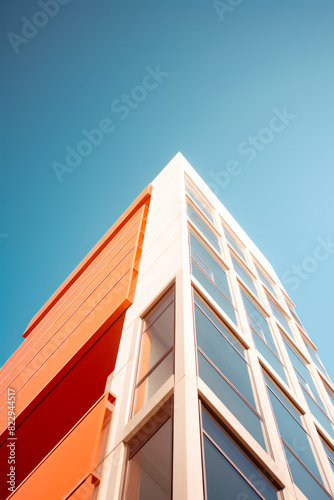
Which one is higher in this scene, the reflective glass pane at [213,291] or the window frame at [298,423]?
the reflective glass pane at [213,291]

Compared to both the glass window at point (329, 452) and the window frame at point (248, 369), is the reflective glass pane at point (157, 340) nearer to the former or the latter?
the window frame at point (248, 369)

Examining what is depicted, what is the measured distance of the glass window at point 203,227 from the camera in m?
13.7

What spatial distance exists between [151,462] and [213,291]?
502cm

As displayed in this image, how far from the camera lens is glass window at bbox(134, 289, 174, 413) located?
7.02m

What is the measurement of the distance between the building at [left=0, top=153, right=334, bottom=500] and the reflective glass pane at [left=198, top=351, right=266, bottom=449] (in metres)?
0.03

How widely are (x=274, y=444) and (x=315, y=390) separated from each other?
7.12 metres

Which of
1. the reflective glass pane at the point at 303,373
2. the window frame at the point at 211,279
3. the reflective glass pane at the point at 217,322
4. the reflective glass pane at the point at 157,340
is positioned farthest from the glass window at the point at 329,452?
the reflective glass pane at the point at 157,340

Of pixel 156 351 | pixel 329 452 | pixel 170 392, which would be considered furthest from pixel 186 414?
pixel 329 452

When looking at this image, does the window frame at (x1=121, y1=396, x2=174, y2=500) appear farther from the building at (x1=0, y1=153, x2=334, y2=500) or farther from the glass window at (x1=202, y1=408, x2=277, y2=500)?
the glass window at (x1=202, y1=408, x2=277, y2=500)

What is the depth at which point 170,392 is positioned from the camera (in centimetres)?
629

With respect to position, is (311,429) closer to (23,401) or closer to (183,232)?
(183,232)

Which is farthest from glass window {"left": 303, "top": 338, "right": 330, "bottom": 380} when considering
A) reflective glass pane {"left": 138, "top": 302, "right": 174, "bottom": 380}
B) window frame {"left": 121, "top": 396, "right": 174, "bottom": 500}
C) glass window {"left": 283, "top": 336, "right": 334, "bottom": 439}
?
Result: window frame {"left": 121, "top": 396, "right": 174, "bottom": 500}

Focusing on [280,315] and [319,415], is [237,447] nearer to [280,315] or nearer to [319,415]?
[319,415]

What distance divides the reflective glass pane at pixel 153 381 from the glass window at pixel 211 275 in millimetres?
2818
